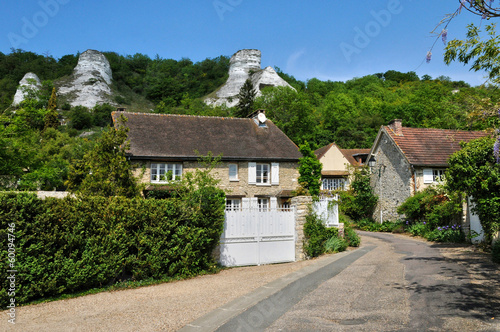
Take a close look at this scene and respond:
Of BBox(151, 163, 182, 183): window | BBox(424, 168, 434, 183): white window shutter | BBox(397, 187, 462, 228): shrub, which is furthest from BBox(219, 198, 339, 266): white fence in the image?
BBox(424, 168, 434, 183): white window shutter

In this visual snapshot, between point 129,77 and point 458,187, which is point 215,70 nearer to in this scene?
point 129,77

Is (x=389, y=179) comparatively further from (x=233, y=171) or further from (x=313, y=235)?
(x=313, y=235)

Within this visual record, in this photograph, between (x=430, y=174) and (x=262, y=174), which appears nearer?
(x=430, y=174)

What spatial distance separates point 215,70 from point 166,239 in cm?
11431

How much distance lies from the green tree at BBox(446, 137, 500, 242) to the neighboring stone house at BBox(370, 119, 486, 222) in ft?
34.9

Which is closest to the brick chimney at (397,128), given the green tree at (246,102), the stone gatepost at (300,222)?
the stone gatepost at (300,222)

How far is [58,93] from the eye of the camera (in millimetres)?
87938

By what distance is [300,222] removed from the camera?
12703 mm

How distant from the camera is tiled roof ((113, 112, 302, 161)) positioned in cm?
2278

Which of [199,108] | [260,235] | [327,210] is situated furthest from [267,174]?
[199,108]

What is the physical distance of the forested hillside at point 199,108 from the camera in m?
15.3

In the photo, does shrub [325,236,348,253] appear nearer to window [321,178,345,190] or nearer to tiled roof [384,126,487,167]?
tiled roof [384,126,487,167]

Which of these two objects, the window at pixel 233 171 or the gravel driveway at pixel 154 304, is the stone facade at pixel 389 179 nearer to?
the window at pixel 233 171

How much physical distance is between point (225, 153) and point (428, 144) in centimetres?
1353
